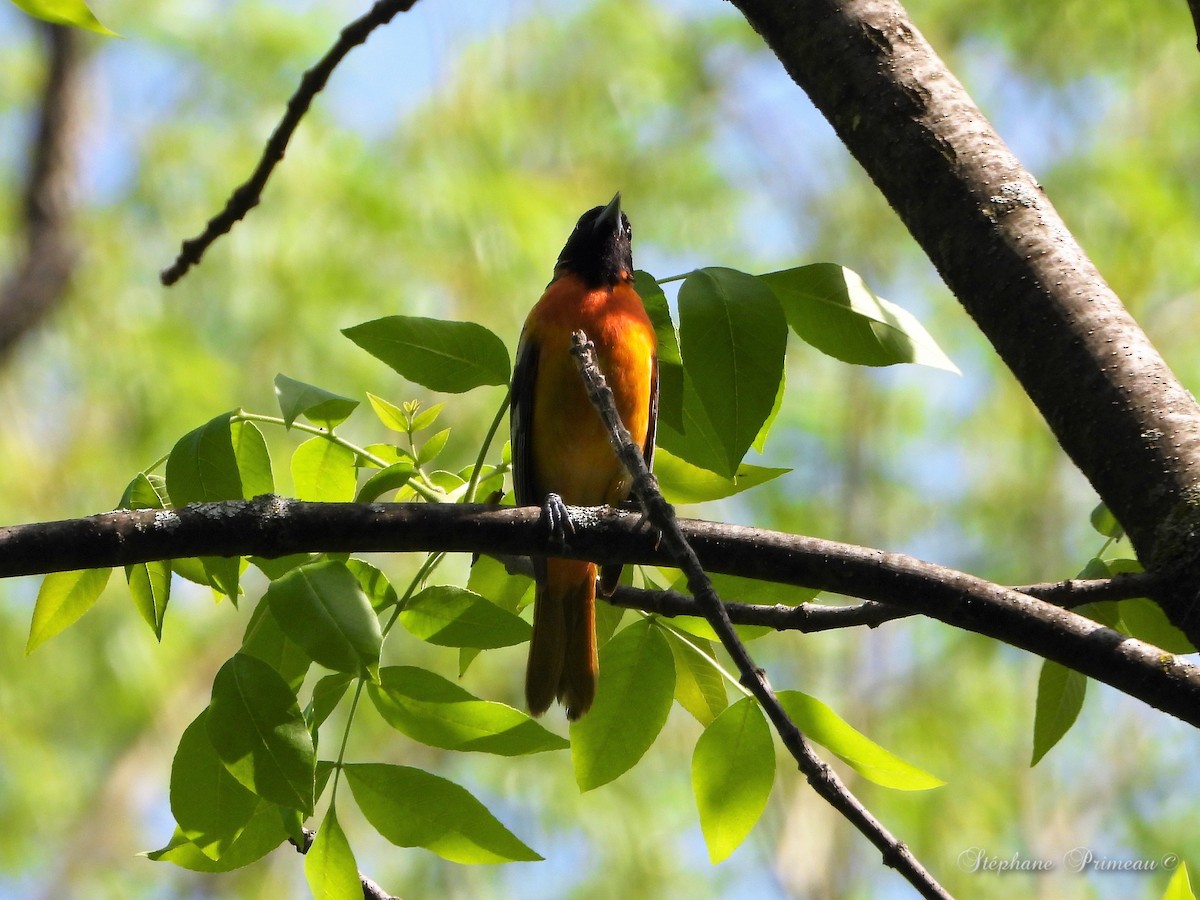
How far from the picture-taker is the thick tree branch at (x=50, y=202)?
32.9ft

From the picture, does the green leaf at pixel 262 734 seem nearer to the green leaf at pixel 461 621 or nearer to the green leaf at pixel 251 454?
the green leaf at pixel 461 621

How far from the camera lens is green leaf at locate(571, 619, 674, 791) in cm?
187

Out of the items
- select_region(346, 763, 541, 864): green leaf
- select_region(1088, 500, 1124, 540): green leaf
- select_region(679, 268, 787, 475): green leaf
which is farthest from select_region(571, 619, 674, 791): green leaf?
select_region(1088, 500, 1124, 540): green leaf

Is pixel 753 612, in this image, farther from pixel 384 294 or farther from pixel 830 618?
pixel 384 294

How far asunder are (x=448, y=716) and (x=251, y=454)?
68cm

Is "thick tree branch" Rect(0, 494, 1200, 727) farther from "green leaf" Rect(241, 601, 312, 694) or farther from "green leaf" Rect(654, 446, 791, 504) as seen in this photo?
"green leaf" Rect(654, 446, 791, 504)

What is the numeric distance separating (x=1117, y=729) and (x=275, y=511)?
11.6 m

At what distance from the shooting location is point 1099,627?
153 cm

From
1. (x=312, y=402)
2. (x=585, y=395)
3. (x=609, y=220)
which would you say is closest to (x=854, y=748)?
(x=312, y=402)

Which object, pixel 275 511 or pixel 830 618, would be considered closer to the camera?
pixel 275 511

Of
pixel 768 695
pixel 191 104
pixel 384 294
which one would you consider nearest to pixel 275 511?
pixel 768 695

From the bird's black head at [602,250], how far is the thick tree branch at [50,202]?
302 inches

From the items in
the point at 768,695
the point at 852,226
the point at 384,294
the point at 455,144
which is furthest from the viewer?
the point at 852,226

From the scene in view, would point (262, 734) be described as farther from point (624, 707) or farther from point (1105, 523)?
point (1105, 523)
